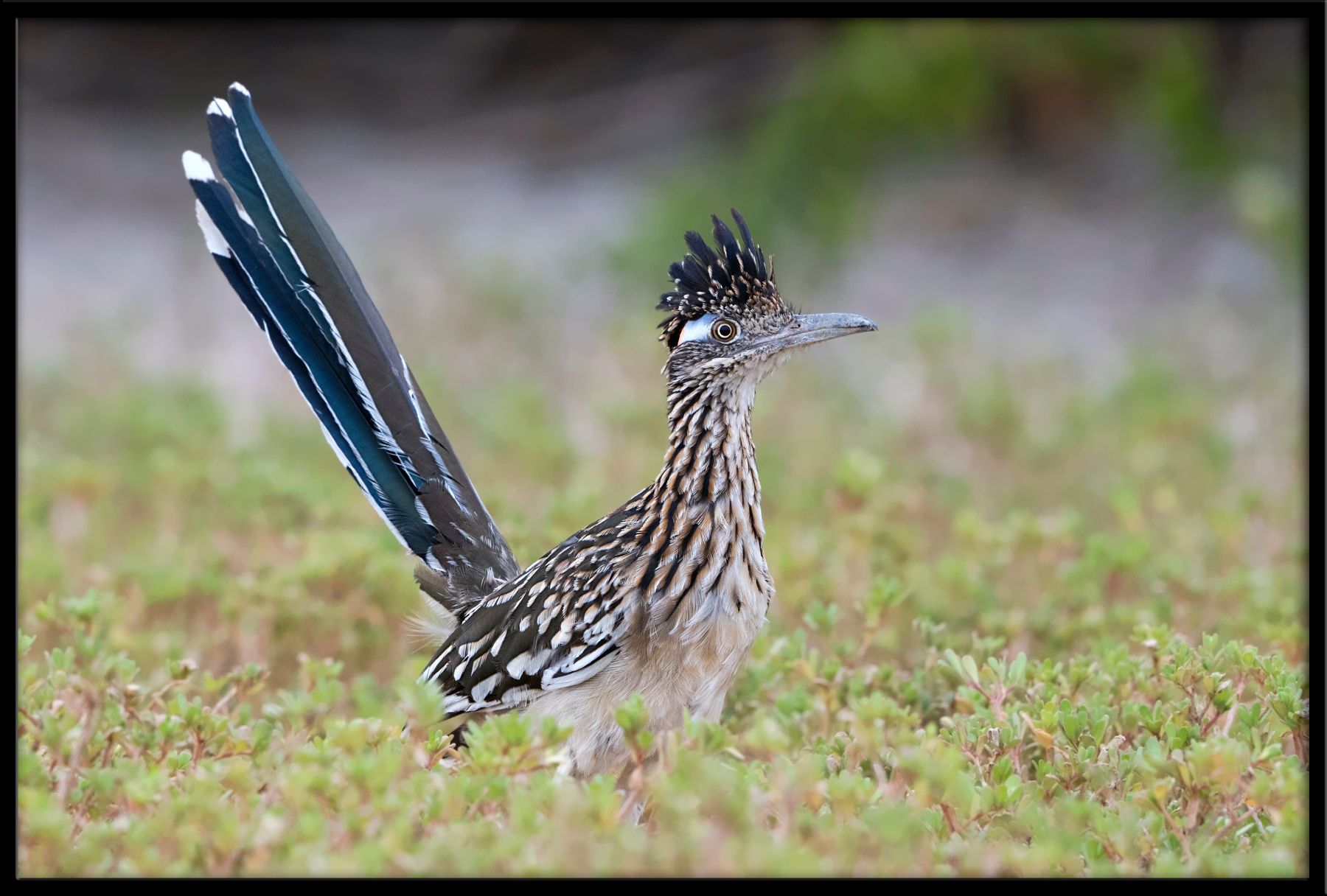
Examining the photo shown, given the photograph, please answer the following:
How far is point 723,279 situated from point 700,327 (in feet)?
0.51

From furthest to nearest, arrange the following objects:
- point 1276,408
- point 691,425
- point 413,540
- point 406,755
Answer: point 1276,408 < point 413,540 < point 691,425 < point 406,755

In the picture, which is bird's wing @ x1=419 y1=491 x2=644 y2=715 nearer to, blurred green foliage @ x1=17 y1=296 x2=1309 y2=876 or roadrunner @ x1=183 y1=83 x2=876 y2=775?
roadrunner @ x1=183 y1=83 x2=876 y2=775

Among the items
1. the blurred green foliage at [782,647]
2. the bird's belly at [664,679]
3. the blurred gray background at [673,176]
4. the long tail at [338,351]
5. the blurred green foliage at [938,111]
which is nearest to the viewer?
the blurred green foliage at [782,647]

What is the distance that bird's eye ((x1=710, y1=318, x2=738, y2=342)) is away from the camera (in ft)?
13.2

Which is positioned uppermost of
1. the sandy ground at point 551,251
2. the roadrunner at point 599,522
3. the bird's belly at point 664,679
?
the sandy ground at point 551,251

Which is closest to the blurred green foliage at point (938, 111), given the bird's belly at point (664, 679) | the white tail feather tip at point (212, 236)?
the white tail feather tip at point (212, 236)

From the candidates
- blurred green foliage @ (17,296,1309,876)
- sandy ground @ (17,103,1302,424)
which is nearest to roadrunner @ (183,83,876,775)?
blurred green foliage @ (17,296,1309,876)

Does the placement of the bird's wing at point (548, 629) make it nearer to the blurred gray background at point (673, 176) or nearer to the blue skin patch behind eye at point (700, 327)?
the blue skin patch behind eye at point (700, 327)

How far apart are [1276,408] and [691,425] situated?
18.5 feet

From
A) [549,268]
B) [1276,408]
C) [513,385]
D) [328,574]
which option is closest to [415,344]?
[513,385]

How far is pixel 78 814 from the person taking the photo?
3.42 meters

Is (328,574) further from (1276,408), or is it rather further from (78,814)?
(1276,408)


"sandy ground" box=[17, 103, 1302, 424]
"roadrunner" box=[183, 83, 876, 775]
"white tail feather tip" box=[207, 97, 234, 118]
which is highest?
"sandy ground" box=[17, 103, 1302, 424]

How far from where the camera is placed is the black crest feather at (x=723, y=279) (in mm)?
4047
